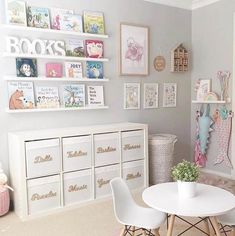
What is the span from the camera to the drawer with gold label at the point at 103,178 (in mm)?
3363

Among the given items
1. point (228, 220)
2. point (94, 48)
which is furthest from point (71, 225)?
point (94, 48)

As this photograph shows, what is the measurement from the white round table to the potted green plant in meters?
0.05

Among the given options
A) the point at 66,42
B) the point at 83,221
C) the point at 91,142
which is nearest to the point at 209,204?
the point at 83,221

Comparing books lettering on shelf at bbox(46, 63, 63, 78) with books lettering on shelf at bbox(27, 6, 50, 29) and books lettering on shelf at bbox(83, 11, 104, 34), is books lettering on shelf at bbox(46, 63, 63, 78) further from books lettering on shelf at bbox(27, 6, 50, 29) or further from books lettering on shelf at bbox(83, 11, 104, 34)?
books lettering on shelf at bbox(83, 11, 104, 34)

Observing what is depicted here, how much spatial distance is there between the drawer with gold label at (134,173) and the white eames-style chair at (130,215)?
1245 mm

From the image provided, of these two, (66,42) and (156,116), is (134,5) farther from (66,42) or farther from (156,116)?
(156,116)

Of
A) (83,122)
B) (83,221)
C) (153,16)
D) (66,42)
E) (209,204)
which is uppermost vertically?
(153,16)

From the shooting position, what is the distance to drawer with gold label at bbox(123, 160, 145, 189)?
3592 millimetres

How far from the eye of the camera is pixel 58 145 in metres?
3.07

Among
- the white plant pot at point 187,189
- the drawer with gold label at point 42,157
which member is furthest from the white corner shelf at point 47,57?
the white plant pot at point 187,189

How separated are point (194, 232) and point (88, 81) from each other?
2.11 m

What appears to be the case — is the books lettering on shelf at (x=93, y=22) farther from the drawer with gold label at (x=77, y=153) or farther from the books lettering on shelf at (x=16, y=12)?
the drawer with gold label at (x=77, y=153)

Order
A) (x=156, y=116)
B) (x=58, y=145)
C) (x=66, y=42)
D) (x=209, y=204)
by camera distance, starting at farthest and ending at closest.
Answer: (x=156, y=116), (x=66, y=42), (x=58, y=145), (x=209, y=204)

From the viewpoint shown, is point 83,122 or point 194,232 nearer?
point 194,232
